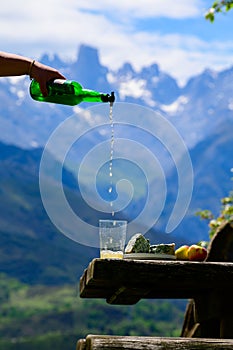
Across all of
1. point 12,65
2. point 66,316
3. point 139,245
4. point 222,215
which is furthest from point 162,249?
point 66,316

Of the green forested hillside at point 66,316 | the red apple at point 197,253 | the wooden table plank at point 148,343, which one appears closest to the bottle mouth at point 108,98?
the red apple at point 197,253

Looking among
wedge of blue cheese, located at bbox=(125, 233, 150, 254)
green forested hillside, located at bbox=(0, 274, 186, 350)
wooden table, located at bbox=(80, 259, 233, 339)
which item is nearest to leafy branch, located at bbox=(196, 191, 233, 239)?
wooden table, located at bbox=(80, 259, 233, 339)

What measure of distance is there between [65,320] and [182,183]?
12840cm

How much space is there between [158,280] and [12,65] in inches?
45.7

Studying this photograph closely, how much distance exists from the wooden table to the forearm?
0.90m

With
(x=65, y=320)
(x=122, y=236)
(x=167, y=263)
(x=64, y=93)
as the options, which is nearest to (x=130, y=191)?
(x=122, y=236)

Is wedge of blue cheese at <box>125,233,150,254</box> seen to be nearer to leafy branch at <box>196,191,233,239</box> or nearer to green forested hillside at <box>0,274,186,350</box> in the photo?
leafy branch at <box>196,191,233,239</box>

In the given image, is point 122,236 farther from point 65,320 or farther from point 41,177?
point 65,320

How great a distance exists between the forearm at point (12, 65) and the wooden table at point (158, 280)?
0.90 m

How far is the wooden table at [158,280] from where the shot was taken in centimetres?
373

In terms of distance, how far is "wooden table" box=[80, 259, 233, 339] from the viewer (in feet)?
12.2

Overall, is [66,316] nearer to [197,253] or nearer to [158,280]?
[197,253]

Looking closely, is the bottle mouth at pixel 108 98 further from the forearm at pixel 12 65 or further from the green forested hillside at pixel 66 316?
the green forested hillside at pixel 66 316

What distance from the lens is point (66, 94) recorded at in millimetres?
3580
